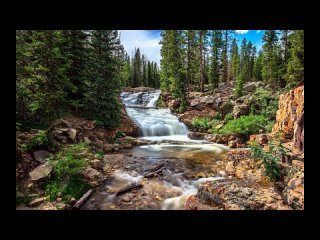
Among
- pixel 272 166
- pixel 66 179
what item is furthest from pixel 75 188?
pixel 272 166

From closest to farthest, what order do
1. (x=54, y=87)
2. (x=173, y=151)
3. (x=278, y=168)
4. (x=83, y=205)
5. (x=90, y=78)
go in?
(x=83, y=205), (x=278, y=168), (x=54, y=87), (x=173, y=151), (x=90, y=78)

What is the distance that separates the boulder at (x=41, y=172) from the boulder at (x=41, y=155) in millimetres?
477

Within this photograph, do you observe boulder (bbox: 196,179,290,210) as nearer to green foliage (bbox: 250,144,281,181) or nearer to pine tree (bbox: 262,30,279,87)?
green foliage (bbox: 250,144,281,181)

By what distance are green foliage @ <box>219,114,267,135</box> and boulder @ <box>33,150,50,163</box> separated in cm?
1194

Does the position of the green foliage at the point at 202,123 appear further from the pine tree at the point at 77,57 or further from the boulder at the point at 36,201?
the boulder at the point at 36,201

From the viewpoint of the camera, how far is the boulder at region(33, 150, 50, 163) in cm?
679

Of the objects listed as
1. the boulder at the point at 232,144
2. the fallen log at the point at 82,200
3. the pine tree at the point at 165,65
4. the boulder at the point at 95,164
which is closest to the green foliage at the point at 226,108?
the boulder at the point at 232,144

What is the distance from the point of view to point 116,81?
13.0 m

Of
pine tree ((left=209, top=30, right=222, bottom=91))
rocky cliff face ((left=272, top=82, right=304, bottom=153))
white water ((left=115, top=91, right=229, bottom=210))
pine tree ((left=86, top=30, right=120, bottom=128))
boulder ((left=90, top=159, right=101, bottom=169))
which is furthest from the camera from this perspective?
pine tree ((left=209, top=30, right=222, bottom=91))

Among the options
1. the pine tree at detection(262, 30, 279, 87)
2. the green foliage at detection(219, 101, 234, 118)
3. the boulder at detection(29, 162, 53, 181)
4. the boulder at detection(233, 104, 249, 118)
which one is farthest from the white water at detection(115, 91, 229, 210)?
the pine tree at detection(262, 30, 279, 87)
